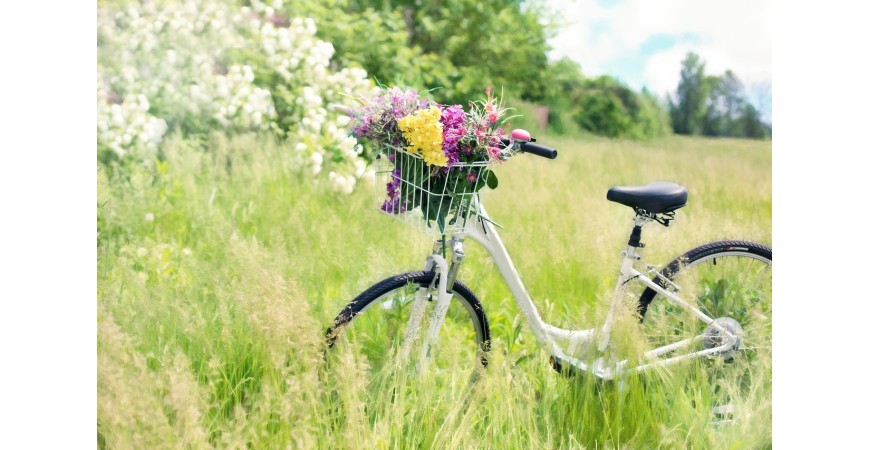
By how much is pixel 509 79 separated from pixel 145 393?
254 inches

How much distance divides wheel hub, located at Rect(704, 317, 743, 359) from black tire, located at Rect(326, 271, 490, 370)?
740mm

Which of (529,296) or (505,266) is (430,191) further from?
(529,296)

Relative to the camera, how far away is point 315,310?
300cm

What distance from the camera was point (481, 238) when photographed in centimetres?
250

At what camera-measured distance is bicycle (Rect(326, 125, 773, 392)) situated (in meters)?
2.42

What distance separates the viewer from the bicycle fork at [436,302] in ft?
7.99

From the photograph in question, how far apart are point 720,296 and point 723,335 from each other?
243mm

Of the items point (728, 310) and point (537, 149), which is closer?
point (537, 149)

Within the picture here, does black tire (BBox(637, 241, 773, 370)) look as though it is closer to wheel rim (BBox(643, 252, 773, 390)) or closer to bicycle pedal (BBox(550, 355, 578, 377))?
wheel rim (BBox(643, 252, 773, 390))

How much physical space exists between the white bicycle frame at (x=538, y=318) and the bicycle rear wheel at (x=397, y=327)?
2 centimetres

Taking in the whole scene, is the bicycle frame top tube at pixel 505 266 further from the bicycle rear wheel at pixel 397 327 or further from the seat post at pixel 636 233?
the seat post at pixel 636 233

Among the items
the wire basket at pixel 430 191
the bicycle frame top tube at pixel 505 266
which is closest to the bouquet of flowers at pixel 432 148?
the wire basket at pixel 430 191

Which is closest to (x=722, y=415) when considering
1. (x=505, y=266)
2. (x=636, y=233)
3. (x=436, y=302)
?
(x=636, y=233)

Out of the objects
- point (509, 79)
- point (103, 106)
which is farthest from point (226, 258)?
point (509, 79)
